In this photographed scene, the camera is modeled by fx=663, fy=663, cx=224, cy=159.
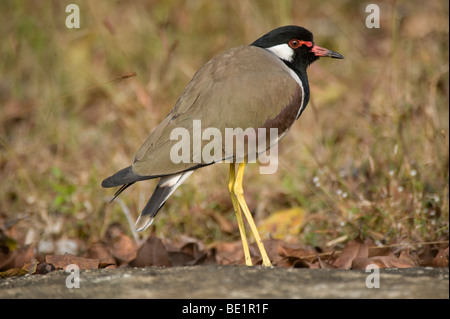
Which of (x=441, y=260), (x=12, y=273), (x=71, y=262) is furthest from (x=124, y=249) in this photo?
(x=441, y=260)

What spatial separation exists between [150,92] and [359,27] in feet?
10.8

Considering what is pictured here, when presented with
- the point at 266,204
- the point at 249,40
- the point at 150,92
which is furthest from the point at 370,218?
the point at 249,40

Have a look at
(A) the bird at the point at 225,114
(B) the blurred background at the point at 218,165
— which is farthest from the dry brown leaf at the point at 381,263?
(B) the blurred background at the point at 218,165

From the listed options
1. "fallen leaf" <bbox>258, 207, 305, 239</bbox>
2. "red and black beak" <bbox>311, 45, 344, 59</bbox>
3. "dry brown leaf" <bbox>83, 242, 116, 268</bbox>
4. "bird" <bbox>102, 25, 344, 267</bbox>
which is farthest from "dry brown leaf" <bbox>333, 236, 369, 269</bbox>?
"dry brown leaf" <bbox>83, 242, 116, 268</bbox>

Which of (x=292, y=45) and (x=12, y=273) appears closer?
(x=12, y=273)

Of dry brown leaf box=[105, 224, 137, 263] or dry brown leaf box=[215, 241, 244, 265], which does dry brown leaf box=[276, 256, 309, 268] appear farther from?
dry brown leaf box=[105, 224, 137, 263]

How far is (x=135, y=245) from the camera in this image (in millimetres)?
3980

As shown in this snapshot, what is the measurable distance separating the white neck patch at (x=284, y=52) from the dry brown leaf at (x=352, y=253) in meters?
1.05

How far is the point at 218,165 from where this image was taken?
502cm

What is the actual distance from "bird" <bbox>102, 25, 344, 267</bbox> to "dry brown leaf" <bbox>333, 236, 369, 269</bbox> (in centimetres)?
44

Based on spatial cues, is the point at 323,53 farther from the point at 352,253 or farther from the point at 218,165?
the point at 218,165

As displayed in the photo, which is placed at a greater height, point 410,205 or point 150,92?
point 150,92

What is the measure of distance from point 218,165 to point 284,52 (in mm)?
1546
